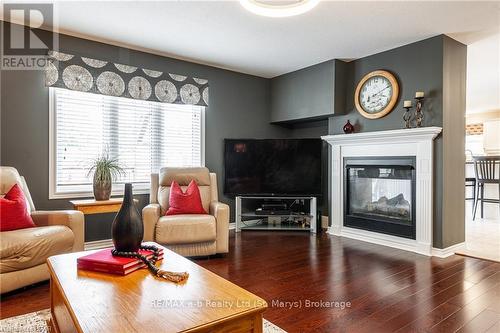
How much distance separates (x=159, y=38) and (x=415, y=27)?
2.81 metres

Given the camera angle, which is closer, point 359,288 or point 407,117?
point 359,288

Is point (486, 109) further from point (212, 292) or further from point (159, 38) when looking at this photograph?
point (212, 292)

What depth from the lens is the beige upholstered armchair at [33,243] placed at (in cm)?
227

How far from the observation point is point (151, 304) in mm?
1260

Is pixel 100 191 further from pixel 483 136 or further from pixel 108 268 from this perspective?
pixel 483 136

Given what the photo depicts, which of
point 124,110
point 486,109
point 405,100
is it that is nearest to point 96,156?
point 124,110

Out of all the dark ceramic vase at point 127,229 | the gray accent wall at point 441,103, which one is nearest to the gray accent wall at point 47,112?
the gray accent wall at point 441,103

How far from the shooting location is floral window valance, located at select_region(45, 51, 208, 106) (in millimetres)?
3445

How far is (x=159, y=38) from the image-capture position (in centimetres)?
363

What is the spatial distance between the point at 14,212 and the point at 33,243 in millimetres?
403

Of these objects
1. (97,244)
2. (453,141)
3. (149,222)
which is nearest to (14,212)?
(149,222)

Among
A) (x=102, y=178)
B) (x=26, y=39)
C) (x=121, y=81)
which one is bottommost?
(x=102, y=178)

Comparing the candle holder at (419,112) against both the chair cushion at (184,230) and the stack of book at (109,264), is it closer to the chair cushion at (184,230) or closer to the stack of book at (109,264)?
the chair cushion at (184,230)

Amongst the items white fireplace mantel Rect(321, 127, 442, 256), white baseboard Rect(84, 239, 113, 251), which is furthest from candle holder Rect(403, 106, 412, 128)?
white baseboard Rect(84, 239, 113, 251)
